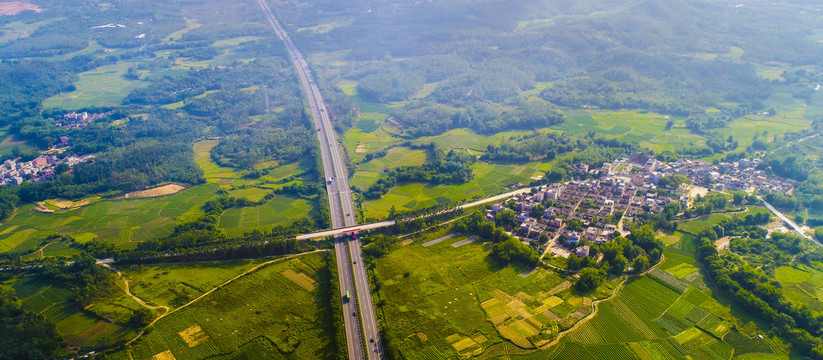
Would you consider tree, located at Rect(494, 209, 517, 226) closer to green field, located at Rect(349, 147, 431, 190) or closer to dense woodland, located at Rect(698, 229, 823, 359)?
dense woodland, located at Rect(698, 229, 823, 359)

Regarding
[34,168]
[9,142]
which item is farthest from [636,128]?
[9,142]

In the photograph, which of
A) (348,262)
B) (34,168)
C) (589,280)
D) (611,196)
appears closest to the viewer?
(589,280)

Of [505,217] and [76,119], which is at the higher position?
[76,119]

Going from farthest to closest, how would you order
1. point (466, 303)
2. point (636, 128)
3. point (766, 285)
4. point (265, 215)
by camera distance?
point (636, 128)
point (265, 215)
point (466, 303)
point (766, 285)

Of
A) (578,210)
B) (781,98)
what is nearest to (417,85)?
(578,210)

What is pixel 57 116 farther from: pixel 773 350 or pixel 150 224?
pixel 773 350

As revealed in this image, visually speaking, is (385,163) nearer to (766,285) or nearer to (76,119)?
(766,285)
